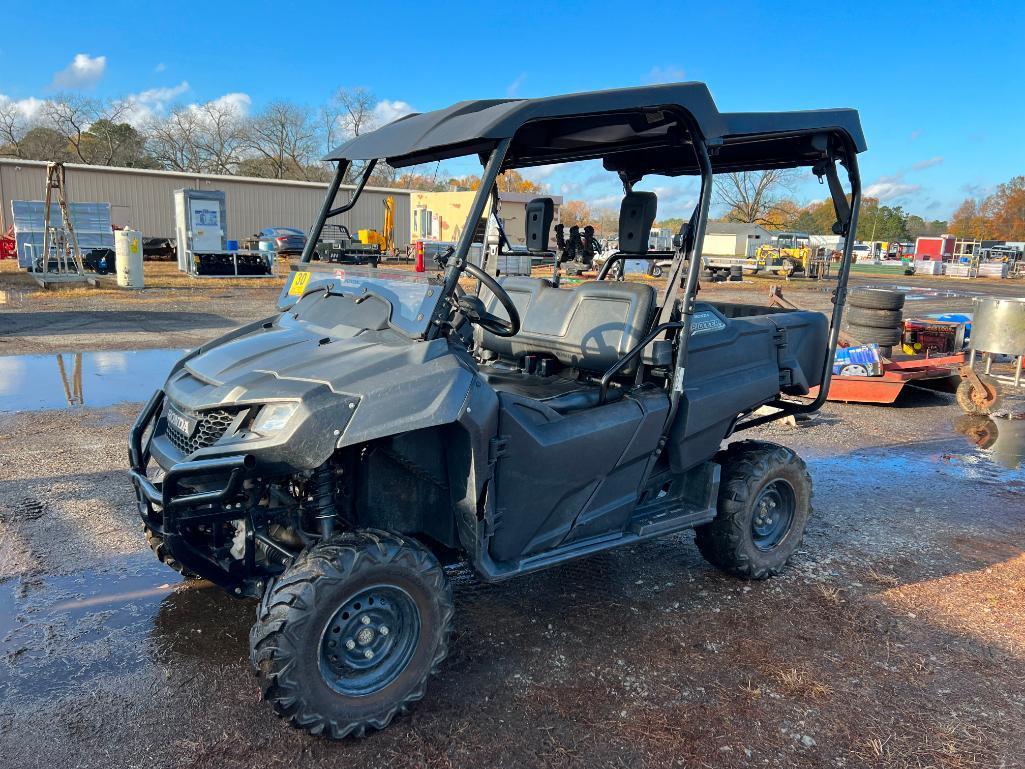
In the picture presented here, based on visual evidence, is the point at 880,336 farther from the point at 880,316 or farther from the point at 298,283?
the point at 298,283

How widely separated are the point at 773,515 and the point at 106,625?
3.51 m

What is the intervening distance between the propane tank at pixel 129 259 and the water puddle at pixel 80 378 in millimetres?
9408

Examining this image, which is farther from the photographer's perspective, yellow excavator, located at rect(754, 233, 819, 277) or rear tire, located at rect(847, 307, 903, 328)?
yellow excavator, located at rect(754, 233, 819, 277)

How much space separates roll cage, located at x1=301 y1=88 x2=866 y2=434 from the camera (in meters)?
3.05

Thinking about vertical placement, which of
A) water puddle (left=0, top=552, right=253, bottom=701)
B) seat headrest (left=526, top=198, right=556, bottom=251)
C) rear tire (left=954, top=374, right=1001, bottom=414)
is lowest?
water puddle (left=0, top=552, right=253, bottom=701)

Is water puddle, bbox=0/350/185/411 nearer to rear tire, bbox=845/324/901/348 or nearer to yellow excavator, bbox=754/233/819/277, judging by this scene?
rear tire, bbox=845/324/901/348

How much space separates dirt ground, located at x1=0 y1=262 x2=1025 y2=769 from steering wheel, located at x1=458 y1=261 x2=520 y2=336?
1.44 metres

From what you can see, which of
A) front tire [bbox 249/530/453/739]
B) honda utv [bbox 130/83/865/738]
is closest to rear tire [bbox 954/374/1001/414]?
honda utv [bbox 130/83/865/738]

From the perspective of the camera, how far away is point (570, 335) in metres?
4.04

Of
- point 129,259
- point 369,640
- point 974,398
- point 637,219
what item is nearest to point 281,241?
point 129,259

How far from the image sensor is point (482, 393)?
2920 mm

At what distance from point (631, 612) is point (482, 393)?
162cm

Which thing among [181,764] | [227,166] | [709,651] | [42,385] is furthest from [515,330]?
[227,166]

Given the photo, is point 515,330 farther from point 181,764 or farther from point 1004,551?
point 1004,551
